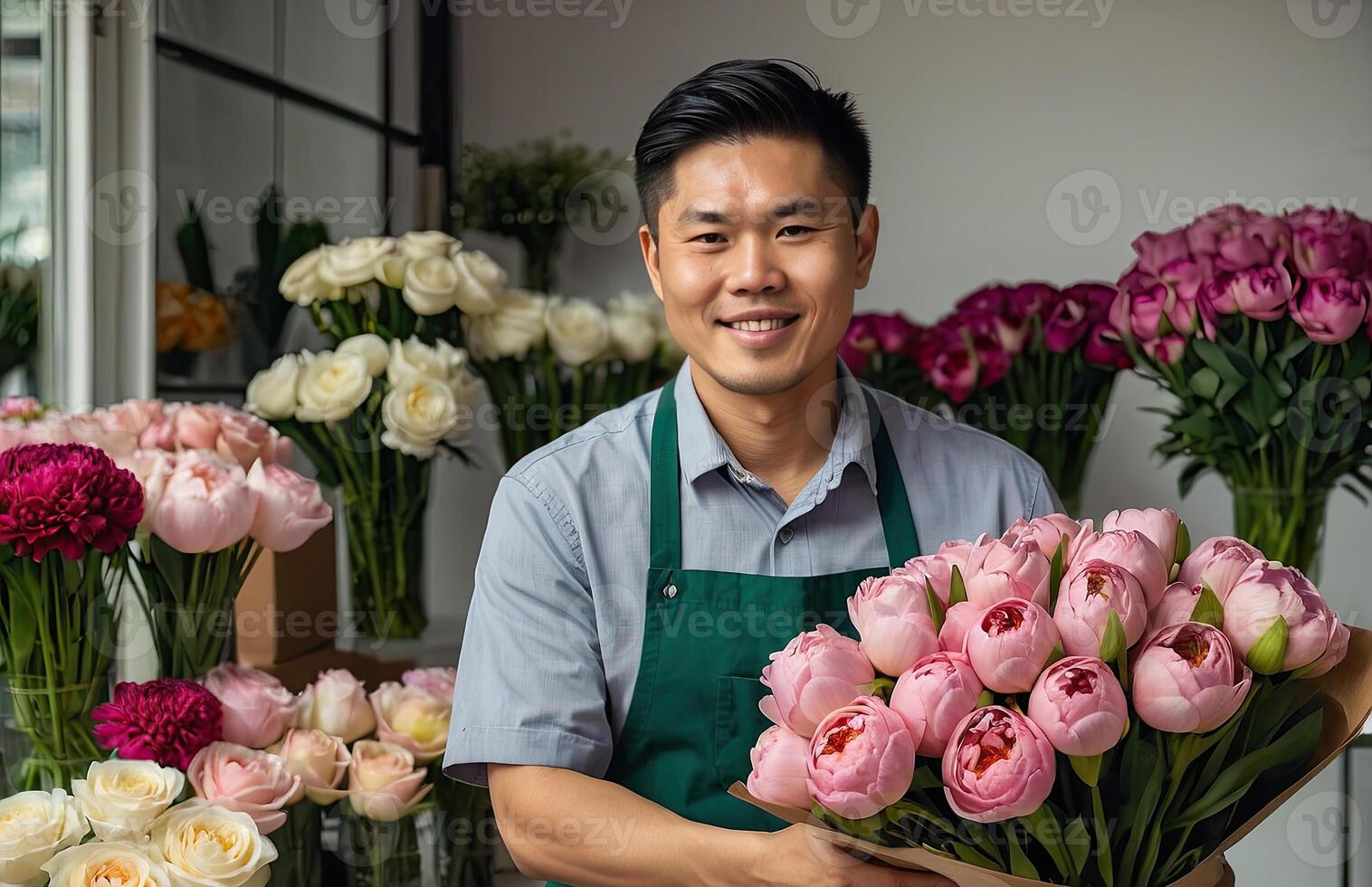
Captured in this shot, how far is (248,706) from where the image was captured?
4.25ft

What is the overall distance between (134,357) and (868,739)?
137 centimetres

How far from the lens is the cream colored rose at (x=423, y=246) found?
1735mm

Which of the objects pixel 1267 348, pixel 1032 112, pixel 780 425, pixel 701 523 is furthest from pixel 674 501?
pixel 1032 112

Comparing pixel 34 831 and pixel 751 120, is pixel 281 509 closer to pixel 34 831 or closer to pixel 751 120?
pixel 34 831

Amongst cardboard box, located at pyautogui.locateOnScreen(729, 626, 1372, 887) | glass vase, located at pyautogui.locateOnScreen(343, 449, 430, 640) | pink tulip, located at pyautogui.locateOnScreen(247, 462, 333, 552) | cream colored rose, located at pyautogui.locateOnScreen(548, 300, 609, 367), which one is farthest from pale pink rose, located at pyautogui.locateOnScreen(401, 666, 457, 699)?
cardboard box, located at pyautogui.locateOnScreen(729, 626, 1372, 887)

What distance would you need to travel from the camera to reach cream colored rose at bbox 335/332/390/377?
1.70 m

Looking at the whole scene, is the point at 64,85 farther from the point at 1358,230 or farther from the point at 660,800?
the point at 1358,230

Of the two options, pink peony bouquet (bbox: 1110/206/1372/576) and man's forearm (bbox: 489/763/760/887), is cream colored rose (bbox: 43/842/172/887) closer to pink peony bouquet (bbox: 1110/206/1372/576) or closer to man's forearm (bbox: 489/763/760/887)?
man's forearm (bbox: 489/763/760/887)

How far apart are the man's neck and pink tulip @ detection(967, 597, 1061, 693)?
1.81 ft

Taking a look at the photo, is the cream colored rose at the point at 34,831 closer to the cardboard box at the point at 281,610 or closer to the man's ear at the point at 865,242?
the cardboard box at the point at 281,610

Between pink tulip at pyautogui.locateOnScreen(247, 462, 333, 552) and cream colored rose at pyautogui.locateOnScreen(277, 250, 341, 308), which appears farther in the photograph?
cream colored rose at pyautogui.locateOnScreen(277, 250, 341, 308)

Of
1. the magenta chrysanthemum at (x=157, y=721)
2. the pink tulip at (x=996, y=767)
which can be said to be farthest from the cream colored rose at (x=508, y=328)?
the pink tulip at (x=996, y=767)

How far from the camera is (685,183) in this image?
122cm

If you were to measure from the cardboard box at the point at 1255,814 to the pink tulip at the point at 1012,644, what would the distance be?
0.39ft
